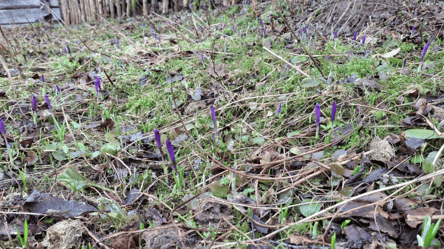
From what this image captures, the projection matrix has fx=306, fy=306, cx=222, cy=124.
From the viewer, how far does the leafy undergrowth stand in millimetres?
1330

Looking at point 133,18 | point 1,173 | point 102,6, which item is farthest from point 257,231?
point 102,6

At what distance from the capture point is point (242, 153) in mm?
1867

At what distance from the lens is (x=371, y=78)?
2.31 m

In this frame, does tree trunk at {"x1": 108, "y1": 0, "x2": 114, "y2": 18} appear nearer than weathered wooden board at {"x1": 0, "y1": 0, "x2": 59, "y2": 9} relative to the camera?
Yes

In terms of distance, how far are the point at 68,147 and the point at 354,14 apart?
3475mm

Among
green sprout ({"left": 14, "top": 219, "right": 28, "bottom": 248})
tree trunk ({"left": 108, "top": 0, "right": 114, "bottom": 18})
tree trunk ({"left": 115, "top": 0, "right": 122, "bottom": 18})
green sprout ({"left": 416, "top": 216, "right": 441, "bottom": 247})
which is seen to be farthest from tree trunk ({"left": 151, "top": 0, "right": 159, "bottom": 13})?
green sprout ({"left": 416, "top": 216, "right": 441, "bottom": 247})

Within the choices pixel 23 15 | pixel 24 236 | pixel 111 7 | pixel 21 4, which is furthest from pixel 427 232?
pixel 21 4

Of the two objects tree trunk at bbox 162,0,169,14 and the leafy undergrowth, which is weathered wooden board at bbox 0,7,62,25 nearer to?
tree trunk at bbox 162,0,169,14

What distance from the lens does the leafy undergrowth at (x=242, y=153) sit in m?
1.33

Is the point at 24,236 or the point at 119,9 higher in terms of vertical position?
the point at 119,9

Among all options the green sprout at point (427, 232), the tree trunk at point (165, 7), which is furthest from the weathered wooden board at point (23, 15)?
the green sprout at point (427, 232)

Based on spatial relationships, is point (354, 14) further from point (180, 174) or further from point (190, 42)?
point (180, 174)

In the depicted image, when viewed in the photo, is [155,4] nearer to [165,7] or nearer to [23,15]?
[165,7]

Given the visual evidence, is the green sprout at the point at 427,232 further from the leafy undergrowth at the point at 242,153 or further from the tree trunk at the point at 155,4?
the tree trunk at the point at 155,4
